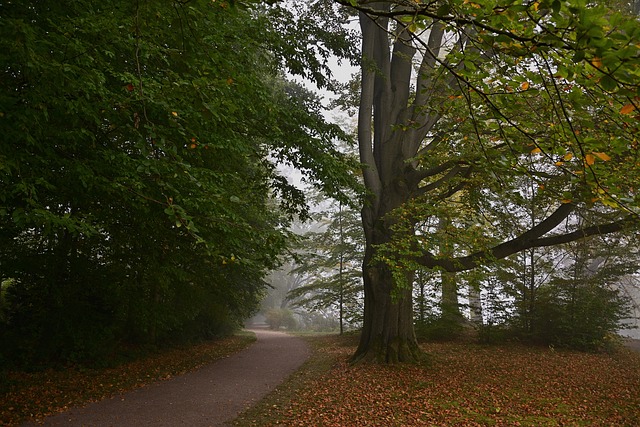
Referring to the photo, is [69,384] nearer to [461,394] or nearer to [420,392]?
[420,392]

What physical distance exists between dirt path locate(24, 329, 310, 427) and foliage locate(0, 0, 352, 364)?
2.01 m

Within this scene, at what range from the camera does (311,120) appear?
26.5ft

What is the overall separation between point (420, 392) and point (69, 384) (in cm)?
652

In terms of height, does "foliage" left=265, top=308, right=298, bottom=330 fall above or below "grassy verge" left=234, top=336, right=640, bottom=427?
above

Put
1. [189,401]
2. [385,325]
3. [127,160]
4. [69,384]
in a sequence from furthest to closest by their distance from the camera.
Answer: [385,325]
[69,384]
[189,401]
[127,160]

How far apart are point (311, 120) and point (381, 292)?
14.8 feet

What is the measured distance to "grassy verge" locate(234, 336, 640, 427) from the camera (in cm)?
582

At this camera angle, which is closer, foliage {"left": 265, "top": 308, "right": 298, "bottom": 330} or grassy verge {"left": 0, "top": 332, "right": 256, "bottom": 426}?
grassy verge {"left": 0, "top": 332, "right": 256, "bottom": 426}

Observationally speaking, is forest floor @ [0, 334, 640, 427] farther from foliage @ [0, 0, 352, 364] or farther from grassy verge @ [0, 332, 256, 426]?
foliage @ [0, 0, 352, 364]

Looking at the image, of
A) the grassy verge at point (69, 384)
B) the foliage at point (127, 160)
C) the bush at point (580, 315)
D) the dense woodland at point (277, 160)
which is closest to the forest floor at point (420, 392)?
the grassy verge at point (69, 384)

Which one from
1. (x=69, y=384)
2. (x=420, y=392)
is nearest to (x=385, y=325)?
(x=420, y=392)

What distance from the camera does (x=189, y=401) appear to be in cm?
673

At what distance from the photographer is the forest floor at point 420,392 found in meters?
5.83

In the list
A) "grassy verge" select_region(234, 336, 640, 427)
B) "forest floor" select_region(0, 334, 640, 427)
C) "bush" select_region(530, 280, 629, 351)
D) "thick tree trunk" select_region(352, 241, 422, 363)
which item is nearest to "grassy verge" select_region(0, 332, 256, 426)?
"forest floor" select_region(0, 334, 640, 427)
